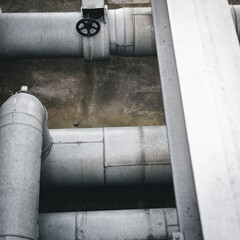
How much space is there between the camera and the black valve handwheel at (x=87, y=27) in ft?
14.5

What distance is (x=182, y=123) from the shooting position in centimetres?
223

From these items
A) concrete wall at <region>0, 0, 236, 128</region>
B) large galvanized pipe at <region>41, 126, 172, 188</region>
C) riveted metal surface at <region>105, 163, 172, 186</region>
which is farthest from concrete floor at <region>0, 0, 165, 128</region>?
riveted metal surface at <region>105, 163, 172, 186</region>

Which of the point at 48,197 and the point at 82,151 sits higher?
the point at 82,151

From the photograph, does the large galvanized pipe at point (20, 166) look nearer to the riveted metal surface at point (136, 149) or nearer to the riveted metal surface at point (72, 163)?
the riveted metal surface at point (72, 163)

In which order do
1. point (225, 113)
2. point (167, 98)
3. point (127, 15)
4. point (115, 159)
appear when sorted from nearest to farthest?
point (225, 113), point (167, 98), point (115, 159), point (127, 15)

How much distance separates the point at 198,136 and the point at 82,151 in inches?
69.0

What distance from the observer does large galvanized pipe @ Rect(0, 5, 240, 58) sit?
459 cm

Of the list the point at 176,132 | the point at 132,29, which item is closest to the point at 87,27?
the point at 132,29

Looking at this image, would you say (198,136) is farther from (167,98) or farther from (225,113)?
(167,98)

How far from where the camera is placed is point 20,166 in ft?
8.30

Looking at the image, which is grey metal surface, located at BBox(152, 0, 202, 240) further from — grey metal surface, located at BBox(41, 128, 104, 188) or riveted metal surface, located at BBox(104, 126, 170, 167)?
grey metal surface, located at BBox(41, 128, 104, 188)

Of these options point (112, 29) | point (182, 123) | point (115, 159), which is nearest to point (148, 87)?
point (112, 29)

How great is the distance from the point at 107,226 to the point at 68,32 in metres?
3.19

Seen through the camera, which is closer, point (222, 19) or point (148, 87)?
point (222, 19)
